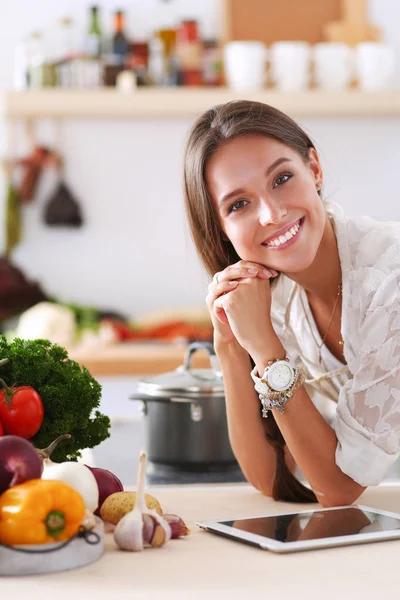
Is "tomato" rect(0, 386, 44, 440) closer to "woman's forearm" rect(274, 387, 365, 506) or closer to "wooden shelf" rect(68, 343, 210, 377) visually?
"woman's forearm" rect(274, 387, 365, 506)

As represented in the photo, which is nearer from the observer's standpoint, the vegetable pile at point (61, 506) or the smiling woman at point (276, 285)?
the vegetable pile at point (61, 506)

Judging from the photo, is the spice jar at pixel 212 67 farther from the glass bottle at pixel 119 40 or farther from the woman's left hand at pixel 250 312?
the woman's left hand at pixel 250 312

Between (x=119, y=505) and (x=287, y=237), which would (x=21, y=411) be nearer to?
(x=119, y=505)

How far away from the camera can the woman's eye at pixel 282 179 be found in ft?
5.60

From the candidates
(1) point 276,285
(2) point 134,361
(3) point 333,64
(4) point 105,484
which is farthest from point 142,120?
(4) point 105,484

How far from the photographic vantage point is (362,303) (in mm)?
1747

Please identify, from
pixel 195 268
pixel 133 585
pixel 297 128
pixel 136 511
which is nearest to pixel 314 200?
pixel 297 128

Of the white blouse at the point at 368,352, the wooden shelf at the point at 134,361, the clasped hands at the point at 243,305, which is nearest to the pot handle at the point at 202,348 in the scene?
the clasped hands at the point at 243,305

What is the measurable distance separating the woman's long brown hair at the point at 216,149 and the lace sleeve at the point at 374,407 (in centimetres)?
12

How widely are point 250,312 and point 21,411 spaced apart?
546 mm

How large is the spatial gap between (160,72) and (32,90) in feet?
1.95

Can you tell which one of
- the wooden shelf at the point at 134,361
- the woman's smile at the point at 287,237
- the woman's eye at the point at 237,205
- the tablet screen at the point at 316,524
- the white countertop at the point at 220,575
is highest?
the woman's eye at the point at 237,205

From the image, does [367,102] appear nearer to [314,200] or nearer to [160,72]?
[160,72]

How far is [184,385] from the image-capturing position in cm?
193
